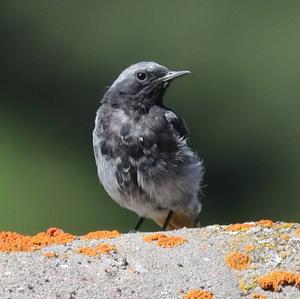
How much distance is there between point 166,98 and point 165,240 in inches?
526

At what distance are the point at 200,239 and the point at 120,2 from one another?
17.2 m

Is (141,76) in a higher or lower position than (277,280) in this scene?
lower

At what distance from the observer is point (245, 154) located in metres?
20.4

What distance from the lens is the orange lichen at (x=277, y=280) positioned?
6711 millimetres

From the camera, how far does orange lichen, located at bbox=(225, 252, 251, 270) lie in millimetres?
6961

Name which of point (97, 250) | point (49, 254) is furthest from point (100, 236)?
point (49, 254)

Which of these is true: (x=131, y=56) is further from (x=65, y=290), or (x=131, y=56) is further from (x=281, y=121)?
(x=65, y=290)

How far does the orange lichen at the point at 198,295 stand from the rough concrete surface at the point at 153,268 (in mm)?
31

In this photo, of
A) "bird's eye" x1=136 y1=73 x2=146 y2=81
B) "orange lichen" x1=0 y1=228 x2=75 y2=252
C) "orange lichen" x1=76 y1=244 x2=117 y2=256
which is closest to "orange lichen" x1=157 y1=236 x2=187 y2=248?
"orange lichen" x1=76 y1=244 x2=117 y2=256

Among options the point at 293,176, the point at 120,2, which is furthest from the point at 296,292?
the point at 120,2

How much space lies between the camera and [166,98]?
2059cm

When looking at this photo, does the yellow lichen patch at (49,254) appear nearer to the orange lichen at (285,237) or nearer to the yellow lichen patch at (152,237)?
the yellow lichen patch at (152,237)

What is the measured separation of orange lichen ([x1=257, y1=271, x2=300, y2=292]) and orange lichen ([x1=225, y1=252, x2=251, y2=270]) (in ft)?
0.61

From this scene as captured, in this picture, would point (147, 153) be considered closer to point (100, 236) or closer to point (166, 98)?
point (100, 236)
